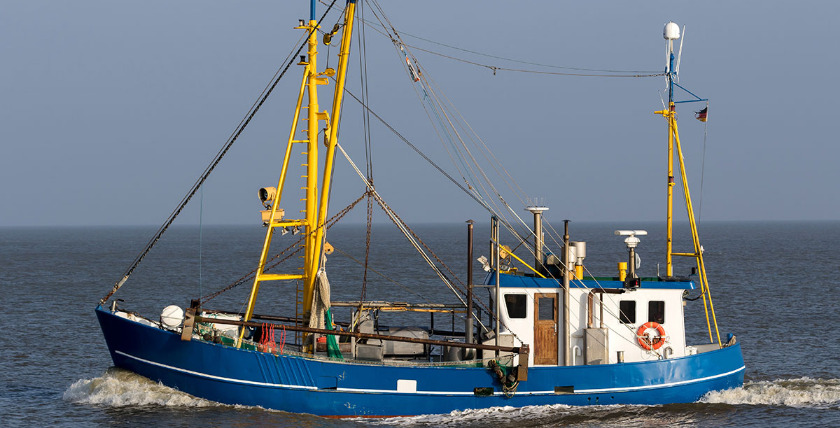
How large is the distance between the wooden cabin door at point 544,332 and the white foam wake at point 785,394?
12.2 feet

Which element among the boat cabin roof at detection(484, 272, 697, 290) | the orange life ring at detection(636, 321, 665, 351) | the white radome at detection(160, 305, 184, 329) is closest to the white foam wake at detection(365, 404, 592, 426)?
the orange life ring at detection(636, 321, 665, 351)

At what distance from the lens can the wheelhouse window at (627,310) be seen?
2103 centimetres

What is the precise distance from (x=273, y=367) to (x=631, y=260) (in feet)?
26.2

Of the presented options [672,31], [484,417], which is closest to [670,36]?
[672,31]

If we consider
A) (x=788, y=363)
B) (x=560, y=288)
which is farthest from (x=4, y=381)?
(x=788, y=363)

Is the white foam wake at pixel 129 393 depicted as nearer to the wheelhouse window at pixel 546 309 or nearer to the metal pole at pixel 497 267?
the metal pole at pixel 497 267

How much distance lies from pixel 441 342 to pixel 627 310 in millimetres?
4538

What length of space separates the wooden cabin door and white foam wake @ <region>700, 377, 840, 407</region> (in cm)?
371

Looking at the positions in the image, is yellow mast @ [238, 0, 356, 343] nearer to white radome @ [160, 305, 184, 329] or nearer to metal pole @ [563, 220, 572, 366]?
white radome @ [160, 305, 184, 329]

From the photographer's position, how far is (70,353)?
29344 millimetres

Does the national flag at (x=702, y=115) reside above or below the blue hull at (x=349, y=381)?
above

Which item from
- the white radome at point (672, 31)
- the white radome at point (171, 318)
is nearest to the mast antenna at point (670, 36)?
the white radome at point (672, 31)

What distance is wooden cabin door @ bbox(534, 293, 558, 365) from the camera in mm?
20594

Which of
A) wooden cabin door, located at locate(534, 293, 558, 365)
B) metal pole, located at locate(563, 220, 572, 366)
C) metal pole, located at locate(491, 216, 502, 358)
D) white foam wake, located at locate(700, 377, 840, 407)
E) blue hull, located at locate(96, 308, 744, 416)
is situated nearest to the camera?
blue hull, located at locate(96, 308, 744, 416)
